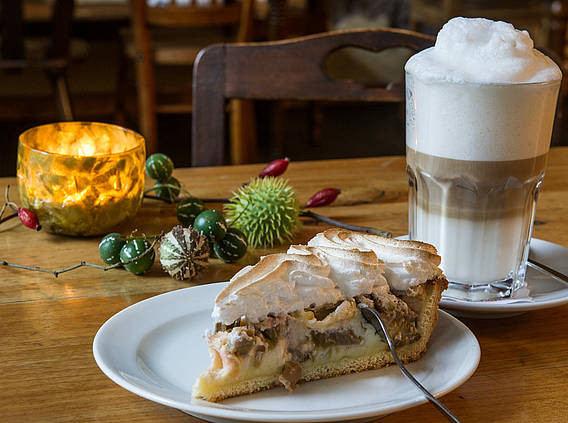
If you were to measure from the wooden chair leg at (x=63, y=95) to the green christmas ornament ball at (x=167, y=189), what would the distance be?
216cm

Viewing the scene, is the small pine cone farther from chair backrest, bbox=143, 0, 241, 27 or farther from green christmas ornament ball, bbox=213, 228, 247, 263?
chair backrest, bbox=143, 0, 241, 27

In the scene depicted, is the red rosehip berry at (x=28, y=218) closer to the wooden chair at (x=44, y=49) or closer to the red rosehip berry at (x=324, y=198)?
the red rosehip berry at (x=324, y=198)

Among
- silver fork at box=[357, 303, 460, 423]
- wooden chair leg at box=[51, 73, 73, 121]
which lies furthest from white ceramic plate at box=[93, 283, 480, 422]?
wooden chair leg at box=[51, 73, 73, 121]

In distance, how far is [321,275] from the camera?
0.62 metres

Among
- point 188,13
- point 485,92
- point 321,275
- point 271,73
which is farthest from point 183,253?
point 188,13

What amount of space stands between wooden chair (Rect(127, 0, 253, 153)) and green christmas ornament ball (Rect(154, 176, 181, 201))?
1.40m

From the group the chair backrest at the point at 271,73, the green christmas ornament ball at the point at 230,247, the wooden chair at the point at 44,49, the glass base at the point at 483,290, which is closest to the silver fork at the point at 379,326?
the glass base at the point at 483,290

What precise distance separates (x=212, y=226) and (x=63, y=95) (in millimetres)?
2451

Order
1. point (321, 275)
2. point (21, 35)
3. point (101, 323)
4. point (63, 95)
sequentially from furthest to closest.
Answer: point (63, 95), point (21, 35), point (101, 323), point (321, 275)

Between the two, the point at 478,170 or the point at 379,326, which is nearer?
the point at 379,326

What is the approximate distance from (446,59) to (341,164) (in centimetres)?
59

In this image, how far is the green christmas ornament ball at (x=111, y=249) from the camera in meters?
0.86

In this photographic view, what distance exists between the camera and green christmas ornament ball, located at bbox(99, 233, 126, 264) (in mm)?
860

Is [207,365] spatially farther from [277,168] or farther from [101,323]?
[277,168]
